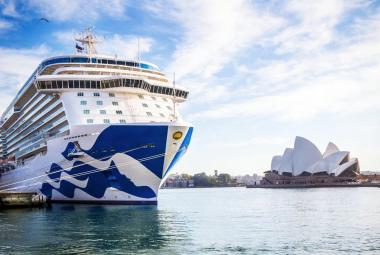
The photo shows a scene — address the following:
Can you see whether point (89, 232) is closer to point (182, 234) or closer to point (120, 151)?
point (182, 234)

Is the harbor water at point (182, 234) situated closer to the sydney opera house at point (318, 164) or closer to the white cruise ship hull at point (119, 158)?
the white cruise ship hull at point (119, 158)

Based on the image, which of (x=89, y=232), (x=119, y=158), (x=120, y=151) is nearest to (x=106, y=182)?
(x=119, y=158)

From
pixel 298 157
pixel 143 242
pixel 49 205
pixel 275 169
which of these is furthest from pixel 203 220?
pixel 275 169

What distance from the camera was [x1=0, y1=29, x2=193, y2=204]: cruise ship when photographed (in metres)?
31.3

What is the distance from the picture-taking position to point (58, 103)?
1427 inches

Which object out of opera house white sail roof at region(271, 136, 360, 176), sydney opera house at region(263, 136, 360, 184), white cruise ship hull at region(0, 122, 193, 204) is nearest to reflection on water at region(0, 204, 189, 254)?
white cruise ship hull at region(0, 122, 193, 204)

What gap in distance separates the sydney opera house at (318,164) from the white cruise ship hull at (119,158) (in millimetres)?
90363

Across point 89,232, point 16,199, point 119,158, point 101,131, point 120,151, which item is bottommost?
point 89,232

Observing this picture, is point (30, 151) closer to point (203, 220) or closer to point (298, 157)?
point (203, 220)

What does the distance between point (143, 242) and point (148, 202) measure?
13708 mm

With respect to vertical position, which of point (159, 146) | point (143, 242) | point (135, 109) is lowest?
point (143, 242)

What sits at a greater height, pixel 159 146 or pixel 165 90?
pixel 165 90

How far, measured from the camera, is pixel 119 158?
31266 millimetres

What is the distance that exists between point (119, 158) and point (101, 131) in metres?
2.22
